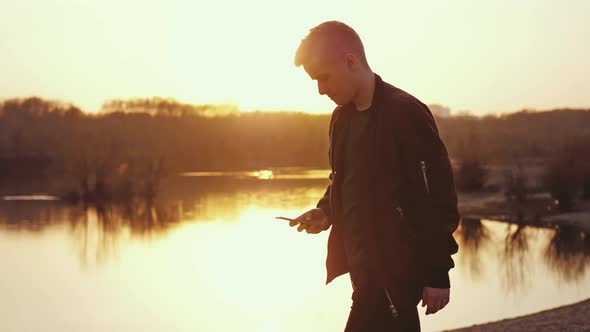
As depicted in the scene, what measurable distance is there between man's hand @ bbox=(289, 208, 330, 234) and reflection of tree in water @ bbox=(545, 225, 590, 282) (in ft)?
56.2

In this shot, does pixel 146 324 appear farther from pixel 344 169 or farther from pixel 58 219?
pixel 58 219

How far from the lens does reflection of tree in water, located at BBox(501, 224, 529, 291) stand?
19.3 meters

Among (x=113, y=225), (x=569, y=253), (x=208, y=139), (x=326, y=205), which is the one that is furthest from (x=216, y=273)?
(x=208, y=139)

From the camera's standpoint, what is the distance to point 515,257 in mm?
23203

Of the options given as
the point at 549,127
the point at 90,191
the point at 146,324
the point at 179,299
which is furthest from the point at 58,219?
the point at 549,127

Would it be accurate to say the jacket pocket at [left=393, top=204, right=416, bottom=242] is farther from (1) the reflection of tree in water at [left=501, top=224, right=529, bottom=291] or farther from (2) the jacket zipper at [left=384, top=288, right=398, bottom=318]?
(1) the reflection of tree in water at [left=501, top=224, right=529, bottom=291]

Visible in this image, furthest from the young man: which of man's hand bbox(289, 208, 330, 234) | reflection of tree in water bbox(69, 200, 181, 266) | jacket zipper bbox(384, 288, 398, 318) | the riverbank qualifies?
reflection of tree in water bbox(69, 200, 181, 266)

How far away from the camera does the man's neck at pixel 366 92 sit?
8.86 ft

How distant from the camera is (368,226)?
2.68 metres

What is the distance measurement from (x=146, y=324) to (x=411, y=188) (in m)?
13.5

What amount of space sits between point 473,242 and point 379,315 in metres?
24.2

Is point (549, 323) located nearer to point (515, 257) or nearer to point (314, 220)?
point (314, 220)

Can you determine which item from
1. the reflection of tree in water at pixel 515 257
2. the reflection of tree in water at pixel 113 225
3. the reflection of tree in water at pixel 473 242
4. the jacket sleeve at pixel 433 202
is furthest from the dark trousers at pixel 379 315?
the reflection of tree in water at pixel 113 225

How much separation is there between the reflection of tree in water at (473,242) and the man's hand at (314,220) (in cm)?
1747
